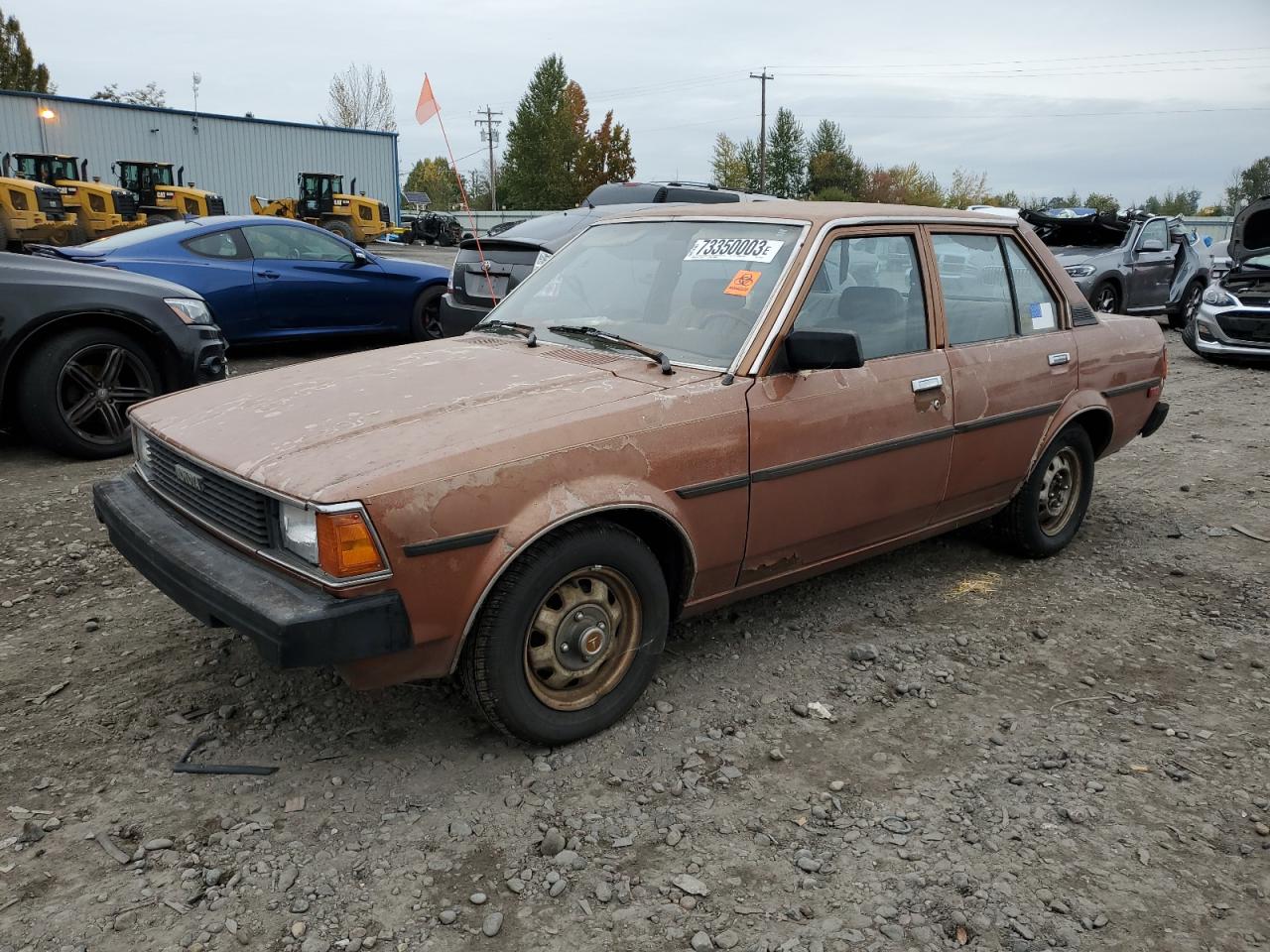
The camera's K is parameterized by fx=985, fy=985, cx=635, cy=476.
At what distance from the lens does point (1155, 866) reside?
2596 millimetres

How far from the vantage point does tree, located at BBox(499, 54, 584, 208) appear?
64.5 metres

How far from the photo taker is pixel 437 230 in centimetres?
3838

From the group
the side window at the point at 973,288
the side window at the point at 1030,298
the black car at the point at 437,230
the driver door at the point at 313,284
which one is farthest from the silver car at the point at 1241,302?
the black car at the point at 437,230

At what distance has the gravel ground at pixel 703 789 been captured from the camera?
2.39m

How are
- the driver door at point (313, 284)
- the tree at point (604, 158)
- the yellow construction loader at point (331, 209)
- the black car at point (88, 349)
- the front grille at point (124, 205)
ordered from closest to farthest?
the black car at point (88, 349) < the driver door at point (313, 284) < the front grille at point (124, 205) < the yellow construction loader at point (331, 209) < the tree at point (604, 158)

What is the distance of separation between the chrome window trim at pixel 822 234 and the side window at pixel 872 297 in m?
Answer: 0.06

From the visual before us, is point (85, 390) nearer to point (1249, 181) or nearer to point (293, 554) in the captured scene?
point (293, 554)

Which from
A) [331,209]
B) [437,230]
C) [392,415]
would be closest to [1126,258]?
[392,415]

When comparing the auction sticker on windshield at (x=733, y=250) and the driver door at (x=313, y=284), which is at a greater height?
the auction sticker on windshield at (x=733, y=250)

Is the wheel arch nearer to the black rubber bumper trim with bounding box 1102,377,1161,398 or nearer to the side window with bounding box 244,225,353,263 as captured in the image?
the black rubber bumper trim with bounding box 1102,377,1161,398

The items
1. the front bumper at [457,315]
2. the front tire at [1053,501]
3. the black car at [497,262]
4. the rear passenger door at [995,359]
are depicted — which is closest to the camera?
the rear passenger door at [995,359]

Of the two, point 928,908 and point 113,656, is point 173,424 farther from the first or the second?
point 928,908

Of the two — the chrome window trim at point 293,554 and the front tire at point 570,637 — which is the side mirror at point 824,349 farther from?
the chrome window trim at point 293,554

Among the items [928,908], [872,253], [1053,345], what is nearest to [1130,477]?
[1053,345]
